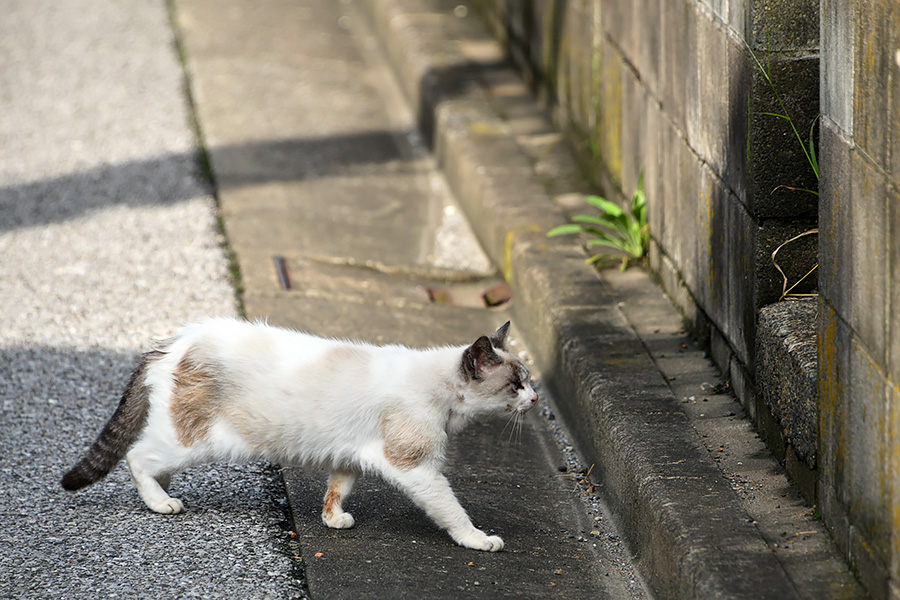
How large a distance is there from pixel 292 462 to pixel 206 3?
22.5 ft

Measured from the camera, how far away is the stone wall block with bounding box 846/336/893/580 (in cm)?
254

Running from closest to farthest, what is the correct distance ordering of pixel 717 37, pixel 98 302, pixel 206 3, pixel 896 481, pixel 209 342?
pixel 896 481, pixel 209 342, pixel 717 37, pixel 98 302, pixel 206 3

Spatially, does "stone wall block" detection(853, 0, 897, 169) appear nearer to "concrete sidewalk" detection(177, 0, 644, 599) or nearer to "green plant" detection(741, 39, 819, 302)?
"green plant" detection(741, 39, 819, 302)

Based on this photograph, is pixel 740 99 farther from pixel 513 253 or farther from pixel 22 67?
pixel 22 67

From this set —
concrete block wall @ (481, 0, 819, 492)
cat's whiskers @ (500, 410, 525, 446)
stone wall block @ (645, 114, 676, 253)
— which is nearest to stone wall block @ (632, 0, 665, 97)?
concrete block wall @ (481, 0, 819, 492)

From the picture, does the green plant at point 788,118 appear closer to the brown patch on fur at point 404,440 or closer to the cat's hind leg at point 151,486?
the brown patch on fur at point 404,440

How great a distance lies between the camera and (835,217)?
2.82 meters

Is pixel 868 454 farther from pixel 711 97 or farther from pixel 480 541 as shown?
pixel 711 97

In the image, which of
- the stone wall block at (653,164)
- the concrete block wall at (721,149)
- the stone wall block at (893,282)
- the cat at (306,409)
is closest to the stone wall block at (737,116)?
the concrete block wall at (721,149)

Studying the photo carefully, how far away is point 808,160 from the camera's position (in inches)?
141

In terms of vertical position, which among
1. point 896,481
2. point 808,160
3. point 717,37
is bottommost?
point 896,481

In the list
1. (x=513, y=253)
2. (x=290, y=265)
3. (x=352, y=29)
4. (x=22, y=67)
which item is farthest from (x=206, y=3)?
(x=513, y=253)

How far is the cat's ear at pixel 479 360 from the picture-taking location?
130 inches

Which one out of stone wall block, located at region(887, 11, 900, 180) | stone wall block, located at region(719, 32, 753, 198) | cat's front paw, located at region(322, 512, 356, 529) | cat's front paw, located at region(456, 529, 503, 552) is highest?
stone wall block, located at region(887, 11, 900, 180)
